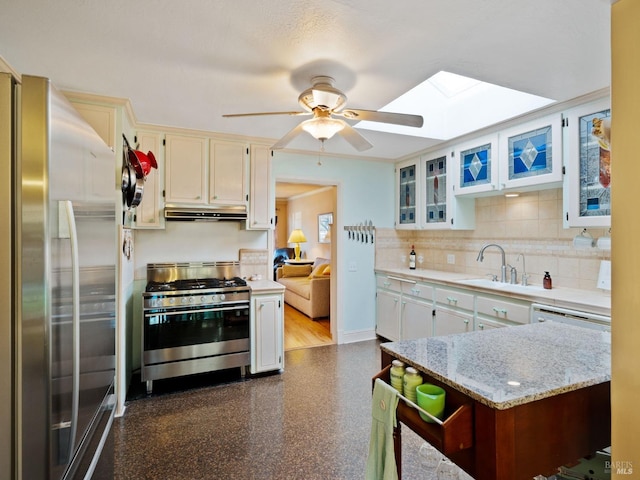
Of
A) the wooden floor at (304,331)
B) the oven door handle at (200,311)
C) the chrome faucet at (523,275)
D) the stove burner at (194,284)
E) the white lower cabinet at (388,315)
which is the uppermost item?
the chrome faucet at (523,275)

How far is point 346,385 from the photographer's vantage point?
10.2 ft

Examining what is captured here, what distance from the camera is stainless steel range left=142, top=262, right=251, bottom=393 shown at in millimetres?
2939

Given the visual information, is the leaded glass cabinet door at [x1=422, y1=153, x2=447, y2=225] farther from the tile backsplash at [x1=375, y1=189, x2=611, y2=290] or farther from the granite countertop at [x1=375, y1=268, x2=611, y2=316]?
the granite countertop at [x1=375, y1=268, x2=611, y2=316]

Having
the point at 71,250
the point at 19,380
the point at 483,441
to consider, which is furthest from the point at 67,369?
the point at 483,441

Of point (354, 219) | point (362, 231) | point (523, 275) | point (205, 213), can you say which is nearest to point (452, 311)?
point (523, 275)

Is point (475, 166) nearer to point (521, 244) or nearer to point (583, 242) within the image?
point (521, 244)

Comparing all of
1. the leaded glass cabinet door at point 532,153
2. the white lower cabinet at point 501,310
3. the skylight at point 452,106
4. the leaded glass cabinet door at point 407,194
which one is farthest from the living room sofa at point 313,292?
the leaded glass cabinet door at point 532,153

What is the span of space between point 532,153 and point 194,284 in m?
3.28

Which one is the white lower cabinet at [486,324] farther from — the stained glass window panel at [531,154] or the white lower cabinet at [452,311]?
the stained glass window panel at [531,154]

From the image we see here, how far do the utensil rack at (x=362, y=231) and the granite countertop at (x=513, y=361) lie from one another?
2.74 metres

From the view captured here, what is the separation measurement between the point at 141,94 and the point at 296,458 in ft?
9.03

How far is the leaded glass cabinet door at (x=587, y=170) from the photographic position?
235 cm

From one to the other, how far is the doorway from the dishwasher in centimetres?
235

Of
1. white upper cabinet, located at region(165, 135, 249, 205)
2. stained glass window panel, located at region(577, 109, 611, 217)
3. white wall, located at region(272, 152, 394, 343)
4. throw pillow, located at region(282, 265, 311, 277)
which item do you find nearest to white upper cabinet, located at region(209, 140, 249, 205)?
white upper cabinet, located at region(165, 135, 249, 205)
